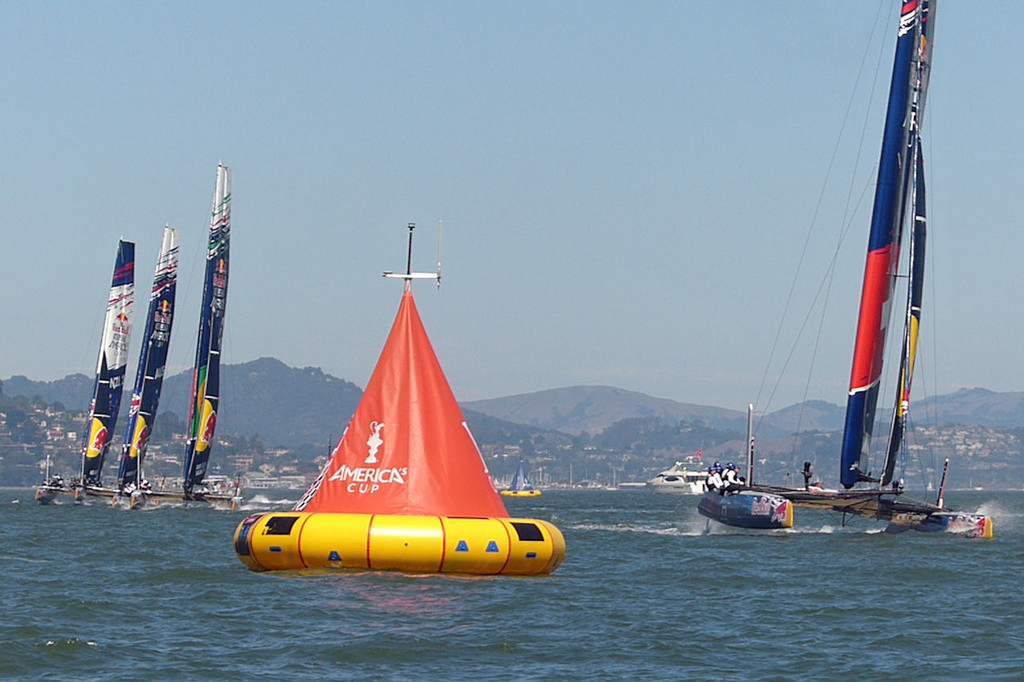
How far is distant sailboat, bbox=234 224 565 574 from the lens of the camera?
25.8 metres

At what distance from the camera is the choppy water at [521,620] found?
19516mm

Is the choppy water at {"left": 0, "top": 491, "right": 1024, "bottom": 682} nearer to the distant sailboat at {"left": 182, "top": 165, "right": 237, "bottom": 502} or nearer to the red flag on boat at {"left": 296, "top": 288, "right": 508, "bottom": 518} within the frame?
the red flag on boat at {"left": 296, "top": 288, "right": 508, "bottom": 518}

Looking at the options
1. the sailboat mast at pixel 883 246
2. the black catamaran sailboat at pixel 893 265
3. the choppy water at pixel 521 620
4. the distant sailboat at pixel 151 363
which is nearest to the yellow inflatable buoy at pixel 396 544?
the choppy water at pixel 521 620

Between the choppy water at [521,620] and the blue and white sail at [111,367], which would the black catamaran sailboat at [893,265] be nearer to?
the choppy water at [521,620]

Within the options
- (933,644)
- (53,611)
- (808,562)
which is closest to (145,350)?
(808,562)

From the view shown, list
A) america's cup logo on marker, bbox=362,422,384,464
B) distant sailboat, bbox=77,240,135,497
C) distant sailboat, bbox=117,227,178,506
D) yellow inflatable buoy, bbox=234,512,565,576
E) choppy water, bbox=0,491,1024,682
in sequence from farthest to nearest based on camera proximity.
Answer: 1. distant sailboat, bbox=77,240,135,497
2. distant sailboat, bbox=117,227,178,506
3. america's cup logo on marker, bbox=362,422,384,464
4. yellow inflatable buoy, bbox=234,512,565,576
5. choppy water, bbox=0,491,1024,682

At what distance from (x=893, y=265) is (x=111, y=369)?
44.2 metres

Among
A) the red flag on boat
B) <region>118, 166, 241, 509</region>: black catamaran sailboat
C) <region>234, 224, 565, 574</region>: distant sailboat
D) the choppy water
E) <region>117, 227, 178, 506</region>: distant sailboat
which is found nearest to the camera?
the choppy water

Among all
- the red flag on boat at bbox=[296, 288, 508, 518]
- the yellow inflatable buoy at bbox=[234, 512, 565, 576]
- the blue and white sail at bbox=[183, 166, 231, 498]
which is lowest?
the yellow inflatable buoy at bbox=[234, 512, 565, 576]

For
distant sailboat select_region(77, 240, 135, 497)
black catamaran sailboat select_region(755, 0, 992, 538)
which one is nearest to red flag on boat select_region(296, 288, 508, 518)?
black catamaran sailboat select_region(755, 0, 992, 538)

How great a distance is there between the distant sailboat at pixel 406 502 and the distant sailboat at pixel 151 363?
47.5 m

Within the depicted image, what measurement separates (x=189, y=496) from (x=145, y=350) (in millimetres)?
9135

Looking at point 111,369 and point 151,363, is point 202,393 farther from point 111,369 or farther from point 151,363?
point 111,369

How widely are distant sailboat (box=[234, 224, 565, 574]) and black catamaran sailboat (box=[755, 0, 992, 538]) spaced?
19615 mm
